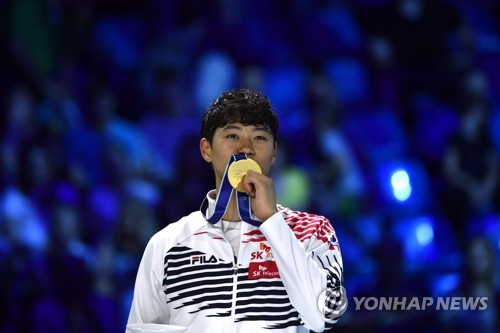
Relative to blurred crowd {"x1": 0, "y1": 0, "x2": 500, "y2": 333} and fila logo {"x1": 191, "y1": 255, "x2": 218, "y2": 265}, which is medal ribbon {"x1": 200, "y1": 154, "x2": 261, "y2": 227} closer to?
fila logo {"x1": 191, "y1": 255, "x2": 218, "y2": 265}

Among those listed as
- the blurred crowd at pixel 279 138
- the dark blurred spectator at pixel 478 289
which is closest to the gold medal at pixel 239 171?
the blurred crowd at pixel 279 138

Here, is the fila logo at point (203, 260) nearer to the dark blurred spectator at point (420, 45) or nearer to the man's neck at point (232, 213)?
the man's neck at point (232, 213)

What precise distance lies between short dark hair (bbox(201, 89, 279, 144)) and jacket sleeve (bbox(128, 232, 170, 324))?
39 centimetres

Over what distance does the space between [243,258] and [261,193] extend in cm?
25

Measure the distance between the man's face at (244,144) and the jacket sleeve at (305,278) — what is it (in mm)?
197

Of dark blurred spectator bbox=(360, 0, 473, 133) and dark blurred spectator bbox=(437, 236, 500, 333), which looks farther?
dark blurred spectator bbox=(360, 0, 473, 133)

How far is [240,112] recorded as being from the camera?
2355 mm

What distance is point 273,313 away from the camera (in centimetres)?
227

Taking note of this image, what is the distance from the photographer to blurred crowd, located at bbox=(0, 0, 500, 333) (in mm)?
5051

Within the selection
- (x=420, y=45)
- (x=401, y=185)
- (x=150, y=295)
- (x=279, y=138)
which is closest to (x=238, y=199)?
(x=150, y=295)

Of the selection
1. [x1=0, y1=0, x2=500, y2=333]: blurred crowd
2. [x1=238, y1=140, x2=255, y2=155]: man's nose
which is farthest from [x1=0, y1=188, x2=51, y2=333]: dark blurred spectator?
[x1=238, y1=140, x2=255, y2=155]: man's nose

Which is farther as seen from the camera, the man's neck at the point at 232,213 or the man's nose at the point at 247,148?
the man's neck at the point at 232,213

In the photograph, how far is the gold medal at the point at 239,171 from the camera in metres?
2.23

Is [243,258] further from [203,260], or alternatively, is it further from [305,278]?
[305,278]
